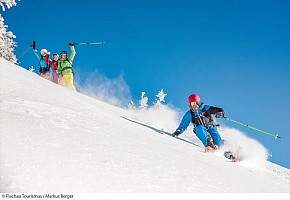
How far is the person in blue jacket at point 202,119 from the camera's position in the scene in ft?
30.4

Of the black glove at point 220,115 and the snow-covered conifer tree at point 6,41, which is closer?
the black glove at point 220,115

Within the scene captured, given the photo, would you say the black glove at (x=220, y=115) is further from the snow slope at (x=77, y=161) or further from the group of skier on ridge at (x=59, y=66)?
the group of skier on ridge at (x=59, y=66)

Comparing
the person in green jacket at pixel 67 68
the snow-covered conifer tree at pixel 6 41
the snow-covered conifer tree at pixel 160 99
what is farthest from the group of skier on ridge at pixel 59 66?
the snow-covered conifer tree at pixel 160 99

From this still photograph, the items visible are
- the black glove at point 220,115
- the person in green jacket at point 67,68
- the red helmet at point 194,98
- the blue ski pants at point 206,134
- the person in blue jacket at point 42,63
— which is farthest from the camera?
the person in blue jacket at point 42,63

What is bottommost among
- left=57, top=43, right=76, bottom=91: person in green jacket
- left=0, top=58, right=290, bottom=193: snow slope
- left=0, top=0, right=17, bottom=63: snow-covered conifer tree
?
left=0, top=58, right=290, bottom=193: snow slope

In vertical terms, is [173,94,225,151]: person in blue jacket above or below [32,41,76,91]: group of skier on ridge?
below

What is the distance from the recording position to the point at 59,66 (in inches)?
602

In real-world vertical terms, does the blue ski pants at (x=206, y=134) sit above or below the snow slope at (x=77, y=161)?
above

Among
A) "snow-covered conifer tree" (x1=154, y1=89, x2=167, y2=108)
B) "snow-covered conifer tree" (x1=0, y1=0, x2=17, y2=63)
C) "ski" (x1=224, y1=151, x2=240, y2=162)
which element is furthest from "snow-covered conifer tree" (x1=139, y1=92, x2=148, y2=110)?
"ski" (x1=224, y1=151, x2=240, y2=162)

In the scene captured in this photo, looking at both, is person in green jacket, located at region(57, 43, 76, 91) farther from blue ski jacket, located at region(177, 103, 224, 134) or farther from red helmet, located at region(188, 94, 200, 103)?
blue ski jacket, located at region(177, 103, 224, 134)

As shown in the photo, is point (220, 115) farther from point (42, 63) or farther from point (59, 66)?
point (42, 63)

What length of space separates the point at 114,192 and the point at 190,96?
7.29 m

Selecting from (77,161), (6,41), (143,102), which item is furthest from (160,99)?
(77,161)

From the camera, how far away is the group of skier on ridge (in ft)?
49.4
